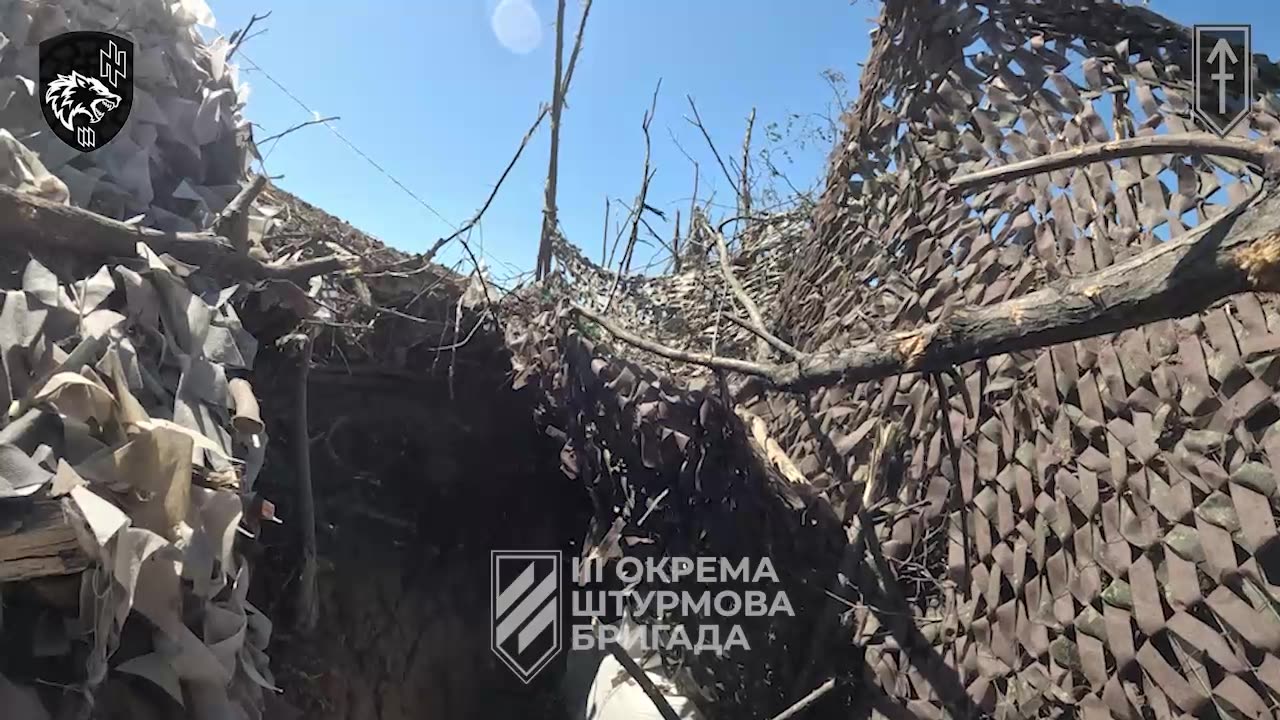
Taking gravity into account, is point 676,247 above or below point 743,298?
above

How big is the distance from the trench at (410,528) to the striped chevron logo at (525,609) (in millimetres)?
32

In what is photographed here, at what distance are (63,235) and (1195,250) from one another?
150cm

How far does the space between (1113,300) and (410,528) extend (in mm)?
2140

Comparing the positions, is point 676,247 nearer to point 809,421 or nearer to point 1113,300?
point 809,421

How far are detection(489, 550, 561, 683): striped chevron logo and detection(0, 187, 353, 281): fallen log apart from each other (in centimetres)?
144

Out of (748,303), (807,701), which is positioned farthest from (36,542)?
(748,303)

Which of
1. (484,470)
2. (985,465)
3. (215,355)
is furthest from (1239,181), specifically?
(484,470)

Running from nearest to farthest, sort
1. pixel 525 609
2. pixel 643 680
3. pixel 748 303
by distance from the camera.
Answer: pixel 643 680, pixel 748 303, pixel 525 609

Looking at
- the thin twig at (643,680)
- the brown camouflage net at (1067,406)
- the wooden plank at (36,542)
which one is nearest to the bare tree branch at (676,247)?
the brown camouflage net at (1067,406)

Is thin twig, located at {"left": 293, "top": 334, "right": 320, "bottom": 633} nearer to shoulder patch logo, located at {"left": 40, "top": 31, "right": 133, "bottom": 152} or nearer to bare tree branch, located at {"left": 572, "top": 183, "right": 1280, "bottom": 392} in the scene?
shoulder patch logo, located at {"left": 40, "top": 31, "right": 133, "bottom": 152}

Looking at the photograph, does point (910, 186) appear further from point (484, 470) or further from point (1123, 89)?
point (484, 470)

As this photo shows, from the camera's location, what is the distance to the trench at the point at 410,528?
2.18m

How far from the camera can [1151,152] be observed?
3.46ft

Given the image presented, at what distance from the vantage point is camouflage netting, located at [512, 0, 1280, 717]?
1219mm
